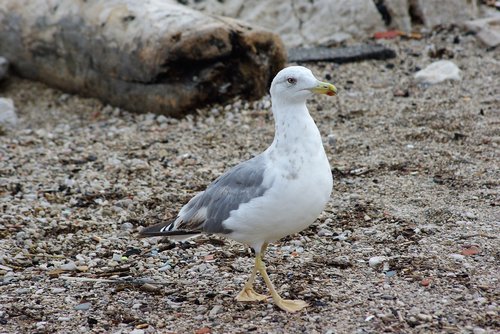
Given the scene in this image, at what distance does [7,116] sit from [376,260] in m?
5.09

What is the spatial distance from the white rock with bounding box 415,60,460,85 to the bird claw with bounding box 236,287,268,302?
4.76 meters

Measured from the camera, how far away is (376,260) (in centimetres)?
484

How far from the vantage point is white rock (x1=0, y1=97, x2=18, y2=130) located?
28.0ft

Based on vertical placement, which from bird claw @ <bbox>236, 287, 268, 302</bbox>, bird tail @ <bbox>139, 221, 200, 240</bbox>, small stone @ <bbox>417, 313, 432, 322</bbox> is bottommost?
bird claw @ <bbox>236, 287, 268, 302</bbox>

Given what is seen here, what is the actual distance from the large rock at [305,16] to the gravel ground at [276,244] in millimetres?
1102

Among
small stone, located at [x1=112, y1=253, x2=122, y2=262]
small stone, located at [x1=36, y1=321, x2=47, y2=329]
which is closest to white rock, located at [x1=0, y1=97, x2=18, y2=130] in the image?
small stone, located at [x1=112, y1=253, x2=122, y2=262]

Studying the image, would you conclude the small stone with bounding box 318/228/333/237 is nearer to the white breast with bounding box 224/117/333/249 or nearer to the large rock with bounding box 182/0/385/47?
the white breast with bounding box 224/117/333/249

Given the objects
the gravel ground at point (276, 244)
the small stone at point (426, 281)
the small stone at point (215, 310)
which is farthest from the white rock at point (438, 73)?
the small stone at point (215, 310)

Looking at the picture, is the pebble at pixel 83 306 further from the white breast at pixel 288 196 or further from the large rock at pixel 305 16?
the large rock at pixel 305 16

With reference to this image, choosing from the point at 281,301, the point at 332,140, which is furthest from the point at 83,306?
the point at 332,140

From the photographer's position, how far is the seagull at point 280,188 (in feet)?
13.6

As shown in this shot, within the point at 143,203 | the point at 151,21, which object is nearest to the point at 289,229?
the point at 143,203

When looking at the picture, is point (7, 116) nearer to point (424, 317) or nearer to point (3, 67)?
point (3, 67)

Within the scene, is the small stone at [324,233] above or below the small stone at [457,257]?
below
